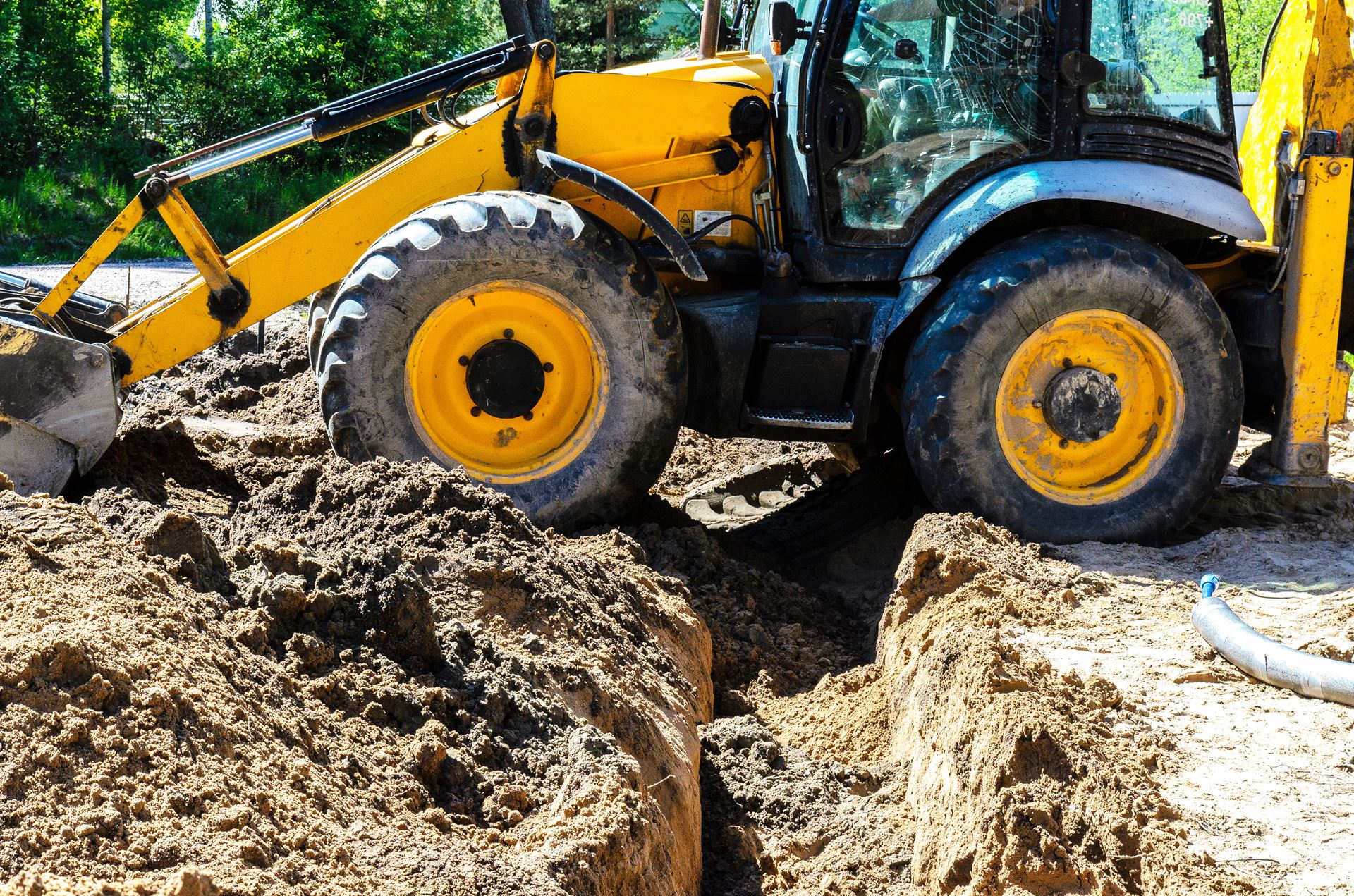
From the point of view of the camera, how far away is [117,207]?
1577 centimetres

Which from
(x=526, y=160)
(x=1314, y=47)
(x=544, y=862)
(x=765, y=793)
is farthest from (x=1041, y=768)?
(x=1314, y=47)

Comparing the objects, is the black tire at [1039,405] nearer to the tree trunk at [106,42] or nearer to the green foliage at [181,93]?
the green foliage at [181,93]

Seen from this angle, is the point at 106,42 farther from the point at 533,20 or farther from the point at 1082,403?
the point at 1082,403

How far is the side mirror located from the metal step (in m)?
1.51

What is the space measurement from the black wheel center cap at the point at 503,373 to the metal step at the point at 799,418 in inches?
36.2

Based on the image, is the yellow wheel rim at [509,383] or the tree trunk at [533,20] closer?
the yellow wheel rim at [509,383]

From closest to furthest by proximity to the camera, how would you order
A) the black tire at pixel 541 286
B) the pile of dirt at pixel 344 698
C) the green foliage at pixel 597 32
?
the pile of dirt at pixel 344 698
the black tire at pixel 541 286
the green foliage at pixel 597 32

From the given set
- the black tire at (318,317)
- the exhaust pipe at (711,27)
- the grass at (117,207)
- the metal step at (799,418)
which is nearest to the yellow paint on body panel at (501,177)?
the black tire at (318,317)

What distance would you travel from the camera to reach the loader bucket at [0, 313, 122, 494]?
16.2ft

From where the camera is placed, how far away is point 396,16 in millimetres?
19297

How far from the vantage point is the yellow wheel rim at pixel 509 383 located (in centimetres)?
542

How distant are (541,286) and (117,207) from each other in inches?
482

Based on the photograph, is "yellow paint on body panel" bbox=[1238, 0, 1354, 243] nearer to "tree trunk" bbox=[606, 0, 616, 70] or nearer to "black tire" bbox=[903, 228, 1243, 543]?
"black tire" bbox=[903, 228, 1243, 543]

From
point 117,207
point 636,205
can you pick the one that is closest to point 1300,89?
point 636,205
